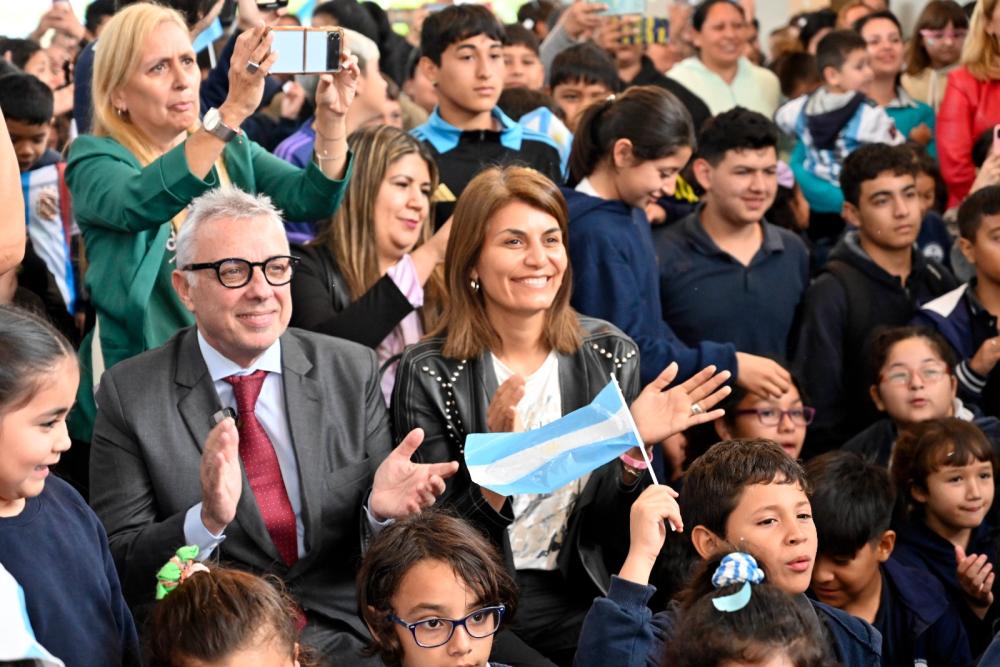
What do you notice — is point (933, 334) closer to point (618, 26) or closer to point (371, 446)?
point (371, 446)

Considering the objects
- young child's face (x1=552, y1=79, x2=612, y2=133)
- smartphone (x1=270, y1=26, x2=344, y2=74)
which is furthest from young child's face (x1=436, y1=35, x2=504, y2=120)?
smartphone (x1=270, y1=26, x2=344, y2=74)

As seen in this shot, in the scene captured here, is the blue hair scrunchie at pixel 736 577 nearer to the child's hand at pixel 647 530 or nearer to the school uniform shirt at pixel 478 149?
the child's hand at pixel 647 530

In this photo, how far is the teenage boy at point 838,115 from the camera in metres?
6.31

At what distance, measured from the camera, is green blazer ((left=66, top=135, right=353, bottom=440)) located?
143 inches

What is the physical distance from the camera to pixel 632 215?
4.47 metres

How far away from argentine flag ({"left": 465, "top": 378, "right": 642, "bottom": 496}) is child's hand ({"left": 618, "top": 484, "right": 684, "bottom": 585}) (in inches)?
7.8

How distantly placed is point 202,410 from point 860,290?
2.61m

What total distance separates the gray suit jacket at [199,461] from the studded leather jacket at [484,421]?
20 cm

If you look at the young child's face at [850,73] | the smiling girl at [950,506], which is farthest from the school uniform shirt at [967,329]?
the young child's face at [850,73]

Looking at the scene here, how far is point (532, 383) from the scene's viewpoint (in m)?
3.69

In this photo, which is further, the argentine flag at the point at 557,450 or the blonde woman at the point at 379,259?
the blonde woman at the point at 379,259

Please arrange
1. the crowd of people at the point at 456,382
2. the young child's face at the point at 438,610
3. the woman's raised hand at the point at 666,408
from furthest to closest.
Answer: the woman's raised hand at the point at 666,408 < the young child's face at the point at 438,610 < the crowd of people at the point at 456,382

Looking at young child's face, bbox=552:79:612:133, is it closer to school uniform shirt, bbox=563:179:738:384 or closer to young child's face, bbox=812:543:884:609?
school uniform shirt, bbox=563:179:738:384

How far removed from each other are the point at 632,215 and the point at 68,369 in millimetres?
2334
